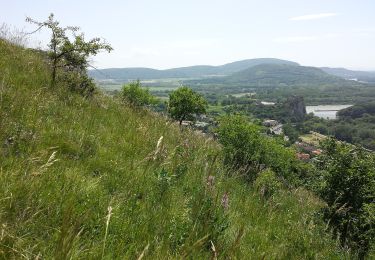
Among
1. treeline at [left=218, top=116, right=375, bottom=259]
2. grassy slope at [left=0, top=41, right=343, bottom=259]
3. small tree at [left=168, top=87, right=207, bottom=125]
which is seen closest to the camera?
grassy slope at [left=0, top=41, right=343, bottom=259]

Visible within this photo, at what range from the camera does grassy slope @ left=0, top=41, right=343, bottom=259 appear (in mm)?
2430

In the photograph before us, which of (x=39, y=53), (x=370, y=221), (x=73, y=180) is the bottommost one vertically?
(x=370, y=221)

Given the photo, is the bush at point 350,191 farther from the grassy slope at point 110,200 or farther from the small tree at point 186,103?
the small tree at point 186,103

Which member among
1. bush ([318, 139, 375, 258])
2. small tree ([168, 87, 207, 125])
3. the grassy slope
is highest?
the grassy slope

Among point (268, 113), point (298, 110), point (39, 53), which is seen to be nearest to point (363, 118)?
point (298, 110)

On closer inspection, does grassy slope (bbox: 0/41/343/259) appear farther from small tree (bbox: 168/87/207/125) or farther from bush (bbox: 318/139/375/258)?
small tree (bbox: 168/87/207/125)

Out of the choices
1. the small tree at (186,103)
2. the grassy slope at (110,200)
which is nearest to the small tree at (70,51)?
the grassy slope at (110,200)

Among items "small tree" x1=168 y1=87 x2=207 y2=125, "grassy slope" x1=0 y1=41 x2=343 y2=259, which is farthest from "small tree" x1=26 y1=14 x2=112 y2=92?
"small tree" x1=168 y1=87 x2=207 y2=125

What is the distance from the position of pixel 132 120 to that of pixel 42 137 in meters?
3.01

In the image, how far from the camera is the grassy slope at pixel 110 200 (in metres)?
2.43

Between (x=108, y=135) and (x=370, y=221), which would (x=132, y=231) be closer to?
(x=108, y=135)

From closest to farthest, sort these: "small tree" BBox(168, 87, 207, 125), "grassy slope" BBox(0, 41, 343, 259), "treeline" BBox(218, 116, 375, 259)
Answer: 1. "grassy slope" BBox(0, 41, 343, 259)
2. "treeline" BBox(218, 116, 375, 259)
3. "small tree" BBox(168, 87, 207, 125)

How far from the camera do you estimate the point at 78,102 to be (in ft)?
24.2

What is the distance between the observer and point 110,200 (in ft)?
10.8
